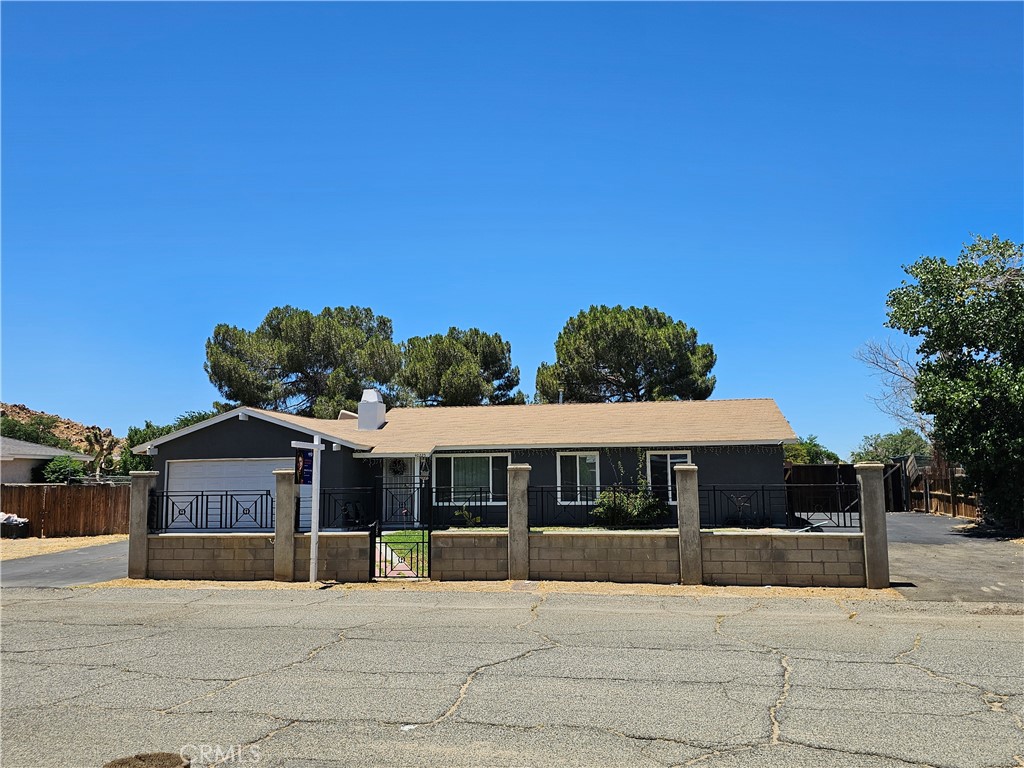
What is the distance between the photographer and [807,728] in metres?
5.97

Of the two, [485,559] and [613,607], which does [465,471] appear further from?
[613,607]

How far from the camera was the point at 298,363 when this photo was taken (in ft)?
143

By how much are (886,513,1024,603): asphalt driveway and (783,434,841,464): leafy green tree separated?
39.5 ft

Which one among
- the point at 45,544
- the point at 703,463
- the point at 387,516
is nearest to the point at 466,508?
the point at 387,516

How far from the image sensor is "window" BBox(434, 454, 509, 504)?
960 inches

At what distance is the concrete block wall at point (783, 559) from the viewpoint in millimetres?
13000

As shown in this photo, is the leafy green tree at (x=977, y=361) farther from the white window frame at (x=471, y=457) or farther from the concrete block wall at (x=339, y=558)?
the concrete block wall at (x=339, y=558)

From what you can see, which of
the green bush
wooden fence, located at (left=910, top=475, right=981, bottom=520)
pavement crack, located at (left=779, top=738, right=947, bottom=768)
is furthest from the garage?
wooden fence, located at (left=910, top=475, right=981, bottom=520)

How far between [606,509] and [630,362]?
62.2 ft

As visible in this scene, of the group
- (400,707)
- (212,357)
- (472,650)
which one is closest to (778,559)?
(472,650)

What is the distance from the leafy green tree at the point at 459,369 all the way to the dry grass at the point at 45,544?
18274mm

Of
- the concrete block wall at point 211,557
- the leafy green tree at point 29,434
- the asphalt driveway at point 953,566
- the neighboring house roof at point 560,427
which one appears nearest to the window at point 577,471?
the neighboring house roof at point 560,427

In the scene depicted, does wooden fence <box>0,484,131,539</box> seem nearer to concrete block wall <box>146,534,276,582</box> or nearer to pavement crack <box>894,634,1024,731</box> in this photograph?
concrete block wall <box>146,534,276,582</box>

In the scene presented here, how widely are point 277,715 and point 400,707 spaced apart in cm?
95
